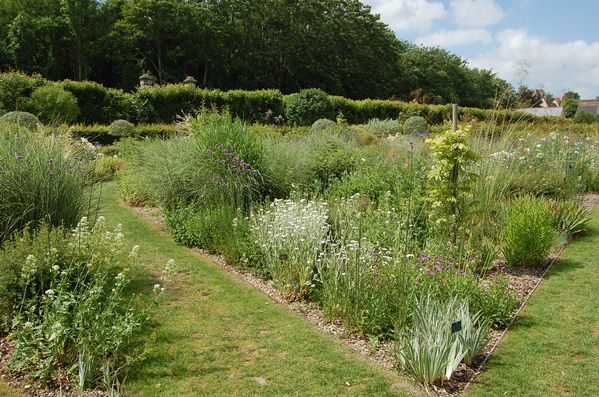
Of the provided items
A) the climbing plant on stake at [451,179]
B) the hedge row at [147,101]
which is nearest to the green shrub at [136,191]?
the climbing plant on stake at [451,179]

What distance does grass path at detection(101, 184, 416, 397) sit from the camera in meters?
3.39

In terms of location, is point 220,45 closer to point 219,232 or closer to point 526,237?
point 219,232

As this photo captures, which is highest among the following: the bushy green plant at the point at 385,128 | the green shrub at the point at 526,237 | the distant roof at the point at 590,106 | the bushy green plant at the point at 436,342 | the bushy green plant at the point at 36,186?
the distant roof at the point at 590,106

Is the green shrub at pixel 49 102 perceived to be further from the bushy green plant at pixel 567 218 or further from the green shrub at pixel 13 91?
the bushy green plant at pixel 567 218

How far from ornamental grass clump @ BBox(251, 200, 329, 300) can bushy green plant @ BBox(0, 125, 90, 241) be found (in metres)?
2.07

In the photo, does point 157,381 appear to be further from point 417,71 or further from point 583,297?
point 417,71

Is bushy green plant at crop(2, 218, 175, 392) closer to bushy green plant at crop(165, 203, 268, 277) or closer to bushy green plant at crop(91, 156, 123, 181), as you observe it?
bushy green plant at crop(165, 203, 268, 277)

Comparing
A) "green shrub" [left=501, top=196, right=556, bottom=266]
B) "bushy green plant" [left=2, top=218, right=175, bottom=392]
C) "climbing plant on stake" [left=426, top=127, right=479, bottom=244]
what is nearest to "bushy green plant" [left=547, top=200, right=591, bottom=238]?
"green shrub" [left=501, top=196, right=556, bottom=266]

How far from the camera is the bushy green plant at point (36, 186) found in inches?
190

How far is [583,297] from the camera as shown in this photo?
5121 mm

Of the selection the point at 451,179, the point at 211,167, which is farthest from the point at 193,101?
the point at 451,179

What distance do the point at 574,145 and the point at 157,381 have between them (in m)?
11.8

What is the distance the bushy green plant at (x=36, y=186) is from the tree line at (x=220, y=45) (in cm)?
2808

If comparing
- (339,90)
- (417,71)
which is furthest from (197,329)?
(417,71)
